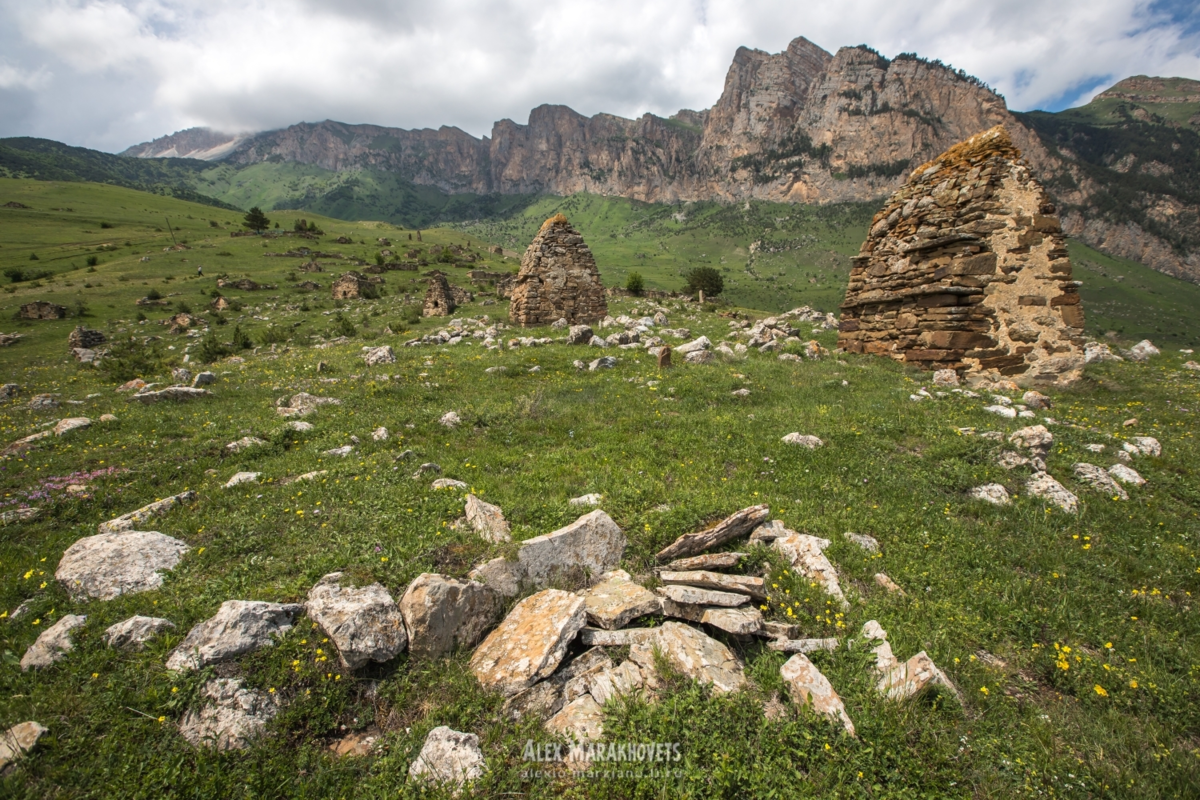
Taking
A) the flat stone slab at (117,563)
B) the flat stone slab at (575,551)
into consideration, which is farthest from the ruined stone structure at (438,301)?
the flat stone slab at (575,551)

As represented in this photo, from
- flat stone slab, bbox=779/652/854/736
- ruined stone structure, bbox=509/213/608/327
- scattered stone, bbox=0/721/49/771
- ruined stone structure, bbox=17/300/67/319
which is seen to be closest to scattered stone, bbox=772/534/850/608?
flat stone slab, bbox=779/652/854/736

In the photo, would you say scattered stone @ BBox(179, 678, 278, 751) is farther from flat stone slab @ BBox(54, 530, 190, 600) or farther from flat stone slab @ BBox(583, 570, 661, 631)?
flat stone slab @ BBox(583, 570, 661, 631)

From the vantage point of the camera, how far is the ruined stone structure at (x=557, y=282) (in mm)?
22453

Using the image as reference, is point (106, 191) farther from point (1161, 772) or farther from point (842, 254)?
point (842, 254)

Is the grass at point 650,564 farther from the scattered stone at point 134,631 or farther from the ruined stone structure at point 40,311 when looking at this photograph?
the ruined stone structure at point 40,311

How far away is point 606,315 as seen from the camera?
2400cm

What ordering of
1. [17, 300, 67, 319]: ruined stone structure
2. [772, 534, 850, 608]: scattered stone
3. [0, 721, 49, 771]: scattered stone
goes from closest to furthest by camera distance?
[0, 721, 49, 771]: scattered stone
[772, 534, 850, 608]: scattered stone
[17, 300, 67, 319]: ruined stone structure

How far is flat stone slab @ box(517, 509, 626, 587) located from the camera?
15.8 ft

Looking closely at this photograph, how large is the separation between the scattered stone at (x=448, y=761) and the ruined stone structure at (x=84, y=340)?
2891 centimetres

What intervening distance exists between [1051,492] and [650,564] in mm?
5932

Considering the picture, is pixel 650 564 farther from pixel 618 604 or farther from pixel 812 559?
pixel 812 559

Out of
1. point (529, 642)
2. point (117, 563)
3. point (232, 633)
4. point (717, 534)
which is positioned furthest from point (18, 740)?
point (717, 534)

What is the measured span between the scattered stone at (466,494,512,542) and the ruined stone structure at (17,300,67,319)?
123ft

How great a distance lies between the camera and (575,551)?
5004 millimetres
